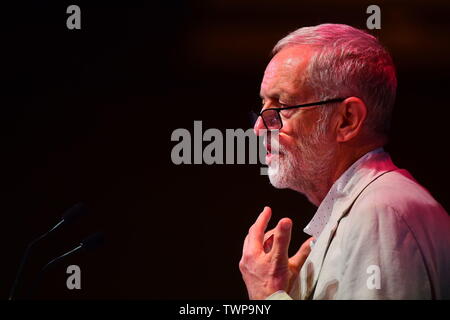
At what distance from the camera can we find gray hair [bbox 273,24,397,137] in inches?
68.7

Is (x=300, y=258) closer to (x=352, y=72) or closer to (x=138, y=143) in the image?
(x=352, y=72)

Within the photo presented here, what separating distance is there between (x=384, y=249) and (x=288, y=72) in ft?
2.05

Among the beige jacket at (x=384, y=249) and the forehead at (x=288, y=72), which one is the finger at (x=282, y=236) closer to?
the beige jacket at (x=384, y=249)

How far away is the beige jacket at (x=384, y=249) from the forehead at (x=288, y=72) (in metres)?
0.37

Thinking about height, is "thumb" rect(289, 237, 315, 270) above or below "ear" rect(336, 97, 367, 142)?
below

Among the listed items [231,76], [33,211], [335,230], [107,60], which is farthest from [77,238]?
[335,230]

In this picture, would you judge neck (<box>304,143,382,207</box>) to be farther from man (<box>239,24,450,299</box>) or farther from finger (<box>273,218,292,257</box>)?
finger (<box>273,218,292,257</box>)

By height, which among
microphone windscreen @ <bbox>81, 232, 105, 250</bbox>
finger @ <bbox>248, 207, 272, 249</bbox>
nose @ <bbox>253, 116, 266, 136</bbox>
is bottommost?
microphone windscreen @ <bbox>81, 232, 105, 250</bbox>

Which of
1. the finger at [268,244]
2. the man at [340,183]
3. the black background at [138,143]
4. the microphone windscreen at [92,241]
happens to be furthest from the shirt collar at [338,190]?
the black background at [138,143]

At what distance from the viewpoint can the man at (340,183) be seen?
1.44 metres

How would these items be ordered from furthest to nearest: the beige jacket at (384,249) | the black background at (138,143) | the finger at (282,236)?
the black background at (138,143)
the finger at (282,236)
the beige jacket at (384,249)

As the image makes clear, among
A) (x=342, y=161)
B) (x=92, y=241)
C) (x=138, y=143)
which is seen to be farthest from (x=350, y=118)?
(x=138, y=143)

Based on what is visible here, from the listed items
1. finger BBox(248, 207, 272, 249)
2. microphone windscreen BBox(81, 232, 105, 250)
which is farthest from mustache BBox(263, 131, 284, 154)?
microphone windscreen BBox(81, 232, 105, 250)

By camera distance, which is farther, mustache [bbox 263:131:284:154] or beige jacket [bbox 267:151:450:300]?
mustache [bbox 263:131:284:154]
